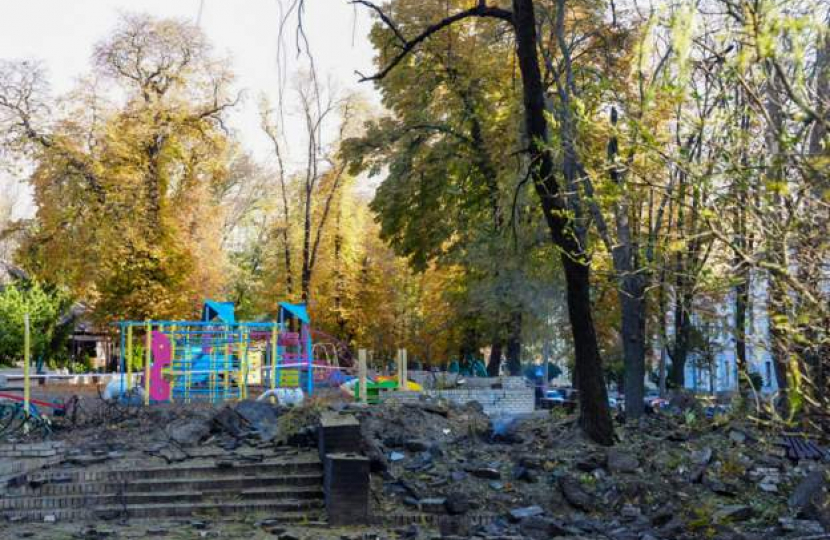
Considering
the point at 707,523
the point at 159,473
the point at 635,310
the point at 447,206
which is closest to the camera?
the point at 707,523

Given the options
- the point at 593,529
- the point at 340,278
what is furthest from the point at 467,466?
the point at 340,278

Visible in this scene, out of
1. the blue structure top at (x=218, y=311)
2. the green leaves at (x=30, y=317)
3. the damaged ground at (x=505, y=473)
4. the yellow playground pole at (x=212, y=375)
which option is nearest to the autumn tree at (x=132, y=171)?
the green leaves at (x=30, y=317)

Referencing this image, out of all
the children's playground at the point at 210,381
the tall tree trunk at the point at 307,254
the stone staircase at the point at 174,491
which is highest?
the tall tree trunk at the point at 307,254

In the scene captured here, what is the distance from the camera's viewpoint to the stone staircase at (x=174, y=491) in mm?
→ 11250

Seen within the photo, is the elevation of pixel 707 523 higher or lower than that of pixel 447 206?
lower

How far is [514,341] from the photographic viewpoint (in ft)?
96.4

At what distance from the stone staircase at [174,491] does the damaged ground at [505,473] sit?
190 mm

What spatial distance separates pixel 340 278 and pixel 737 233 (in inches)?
1488

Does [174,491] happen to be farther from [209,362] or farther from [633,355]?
[209,362]

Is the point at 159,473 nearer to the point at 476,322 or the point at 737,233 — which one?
the point at 737,233

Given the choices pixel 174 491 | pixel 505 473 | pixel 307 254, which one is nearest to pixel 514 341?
pixel 307 254

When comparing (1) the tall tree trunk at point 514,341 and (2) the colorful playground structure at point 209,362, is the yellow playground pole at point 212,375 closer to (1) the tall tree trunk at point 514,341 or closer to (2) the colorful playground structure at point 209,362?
(2) the colorful playground structure at point 209,362

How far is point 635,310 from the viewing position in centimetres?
1722

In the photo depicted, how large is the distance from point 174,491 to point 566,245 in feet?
19.3
